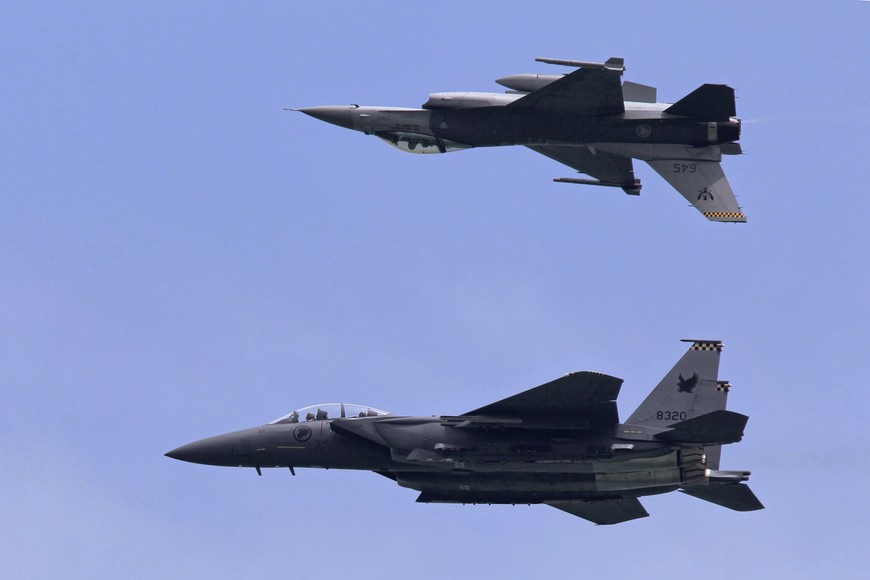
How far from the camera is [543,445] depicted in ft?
137

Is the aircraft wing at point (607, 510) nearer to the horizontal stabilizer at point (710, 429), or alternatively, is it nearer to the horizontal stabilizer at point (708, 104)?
the horizontal stabilizer at point (710, 429)

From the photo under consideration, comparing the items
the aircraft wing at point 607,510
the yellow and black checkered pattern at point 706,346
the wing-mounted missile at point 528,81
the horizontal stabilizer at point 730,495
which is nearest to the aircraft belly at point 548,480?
the horizontal stabilizer at point 730,495

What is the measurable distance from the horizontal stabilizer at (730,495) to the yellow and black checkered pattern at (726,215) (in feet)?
27.1

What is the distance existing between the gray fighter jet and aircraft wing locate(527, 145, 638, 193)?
2.96 m

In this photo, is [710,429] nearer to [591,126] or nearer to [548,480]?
[548,480]

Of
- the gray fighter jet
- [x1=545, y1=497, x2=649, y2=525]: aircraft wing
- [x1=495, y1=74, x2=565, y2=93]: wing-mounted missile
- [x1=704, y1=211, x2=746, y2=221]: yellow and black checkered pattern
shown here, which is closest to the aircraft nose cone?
the gray fighter jet

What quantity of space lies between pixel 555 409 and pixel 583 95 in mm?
9957

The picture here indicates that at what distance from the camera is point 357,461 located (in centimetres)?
4300

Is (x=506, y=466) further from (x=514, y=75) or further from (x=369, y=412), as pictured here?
(x=514, y=75)

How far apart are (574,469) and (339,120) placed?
13.1 m

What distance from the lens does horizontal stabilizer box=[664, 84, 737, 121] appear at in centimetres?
4694

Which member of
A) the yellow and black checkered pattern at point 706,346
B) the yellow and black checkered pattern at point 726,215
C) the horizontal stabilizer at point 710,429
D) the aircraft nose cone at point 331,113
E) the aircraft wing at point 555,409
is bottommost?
the horizontal stabilizer at point 710,429

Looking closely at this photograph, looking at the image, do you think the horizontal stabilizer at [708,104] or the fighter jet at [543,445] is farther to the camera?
the horizontal stabilizer at [708,104]

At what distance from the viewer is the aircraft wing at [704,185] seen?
4794 centimetres
